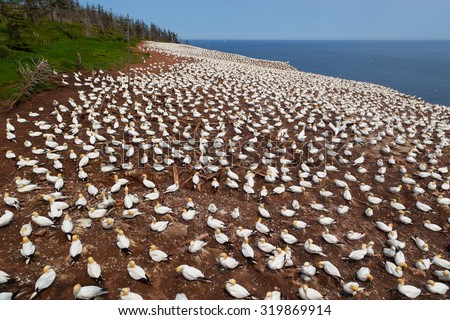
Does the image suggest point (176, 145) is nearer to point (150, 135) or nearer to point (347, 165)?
point (150, 135)

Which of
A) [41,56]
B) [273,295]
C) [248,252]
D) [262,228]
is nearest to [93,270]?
[248,252]


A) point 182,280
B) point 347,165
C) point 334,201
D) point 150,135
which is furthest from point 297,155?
point 182,280

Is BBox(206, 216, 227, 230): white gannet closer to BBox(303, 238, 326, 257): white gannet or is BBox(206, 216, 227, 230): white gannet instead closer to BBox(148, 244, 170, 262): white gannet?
BBox(148, 244, 170, 262): white gannet

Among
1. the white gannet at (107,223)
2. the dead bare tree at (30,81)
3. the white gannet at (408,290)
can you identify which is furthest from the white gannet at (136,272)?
the dead bare tree at (30,81)

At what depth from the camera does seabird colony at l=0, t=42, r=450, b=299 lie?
19.9 ft

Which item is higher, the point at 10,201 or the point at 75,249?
the point at 10,201

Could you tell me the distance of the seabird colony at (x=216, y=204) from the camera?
6070 mm

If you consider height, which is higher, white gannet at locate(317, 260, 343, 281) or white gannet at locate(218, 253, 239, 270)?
white gannet at locate(218, 253, 239, 270)

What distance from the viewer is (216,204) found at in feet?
28.7

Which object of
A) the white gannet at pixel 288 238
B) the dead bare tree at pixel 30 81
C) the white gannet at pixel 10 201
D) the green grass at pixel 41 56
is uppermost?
the green grass at pixel 41 56

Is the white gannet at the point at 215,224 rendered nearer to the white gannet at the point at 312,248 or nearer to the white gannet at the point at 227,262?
the white gannet at the point at 227,262

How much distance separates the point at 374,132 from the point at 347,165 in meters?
5.33

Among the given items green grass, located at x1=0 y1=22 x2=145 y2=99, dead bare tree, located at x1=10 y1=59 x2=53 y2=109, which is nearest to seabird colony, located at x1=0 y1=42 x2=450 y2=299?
dead bare tree, located at x1=10 y1=59 x2=53 y2=109

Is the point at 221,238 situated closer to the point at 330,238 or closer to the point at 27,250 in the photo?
the point at 330,238
